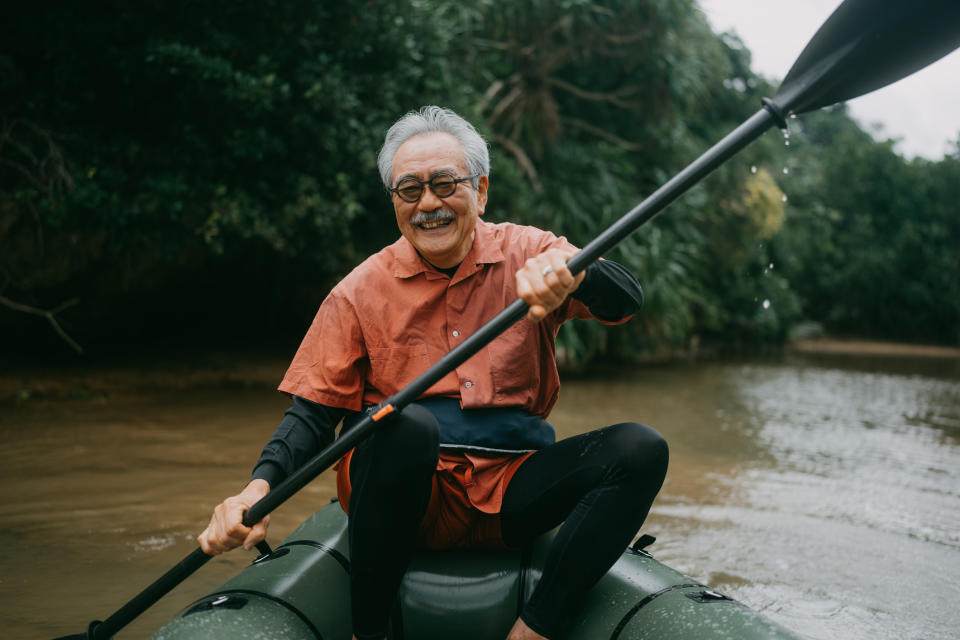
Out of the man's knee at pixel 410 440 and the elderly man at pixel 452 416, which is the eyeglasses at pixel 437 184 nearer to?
the elderly man at pixel 452 416

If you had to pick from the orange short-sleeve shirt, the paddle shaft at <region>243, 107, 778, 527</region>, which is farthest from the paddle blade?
the orange short-sleeve shirt

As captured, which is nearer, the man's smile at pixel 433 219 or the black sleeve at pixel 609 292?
the black sleeve at pixel 609 292

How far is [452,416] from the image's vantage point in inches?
73.8

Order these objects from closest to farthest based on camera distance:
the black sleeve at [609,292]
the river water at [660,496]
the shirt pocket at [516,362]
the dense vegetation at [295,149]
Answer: the black sleeve at [609,292]
the shirt pocket at [516,362]
the river water at [660,496]
the dense vegetation at [295,149]

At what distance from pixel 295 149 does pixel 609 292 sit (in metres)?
4.08

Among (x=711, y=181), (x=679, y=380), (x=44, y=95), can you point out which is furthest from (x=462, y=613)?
(x=711, y=181)

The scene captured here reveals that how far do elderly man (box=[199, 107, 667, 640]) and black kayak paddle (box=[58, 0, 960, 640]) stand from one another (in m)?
0.05

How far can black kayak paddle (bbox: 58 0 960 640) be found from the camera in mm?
1608

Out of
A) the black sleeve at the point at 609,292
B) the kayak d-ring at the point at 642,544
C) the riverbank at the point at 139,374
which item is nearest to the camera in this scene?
the black sleeve at the point at 609,292

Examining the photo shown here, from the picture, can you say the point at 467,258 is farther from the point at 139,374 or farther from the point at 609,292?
the point at 139,374

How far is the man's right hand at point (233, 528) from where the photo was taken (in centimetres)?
168

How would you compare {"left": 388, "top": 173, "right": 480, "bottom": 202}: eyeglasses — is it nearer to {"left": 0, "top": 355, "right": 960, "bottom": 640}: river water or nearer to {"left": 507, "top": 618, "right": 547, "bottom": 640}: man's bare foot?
{"left": 507, "top": 618, "right": 547, "bottom": 640}: man's bare foot

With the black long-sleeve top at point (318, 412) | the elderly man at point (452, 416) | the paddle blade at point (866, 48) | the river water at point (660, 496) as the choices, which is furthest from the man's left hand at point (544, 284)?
the river water at point (660, 496)

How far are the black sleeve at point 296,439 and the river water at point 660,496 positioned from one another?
3.15 feet
